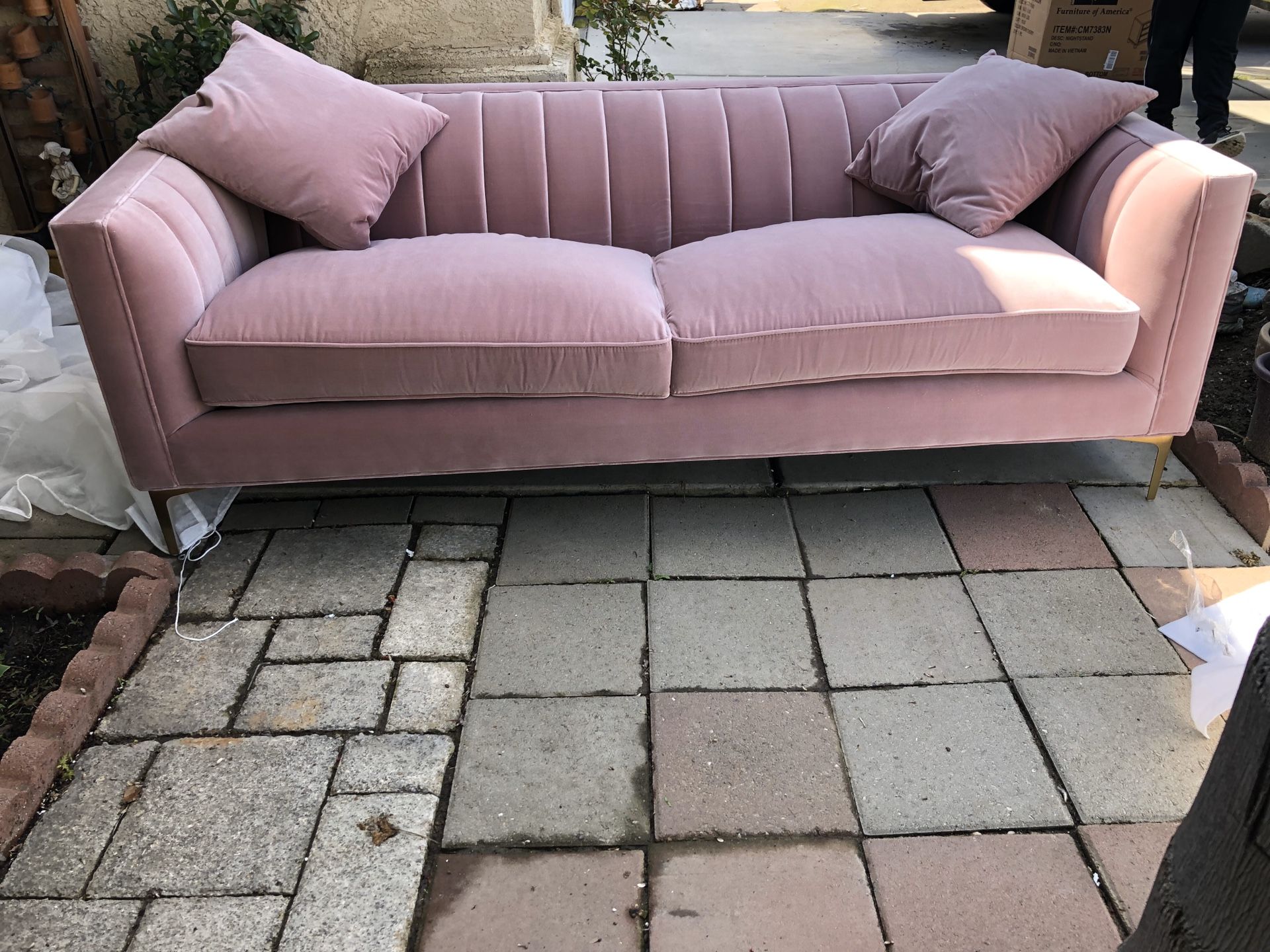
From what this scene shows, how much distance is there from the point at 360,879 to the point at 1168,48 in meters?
4.31

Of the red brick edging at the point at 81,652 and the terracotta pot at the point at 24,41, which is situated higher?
the terracotta pot at the point at 24,41

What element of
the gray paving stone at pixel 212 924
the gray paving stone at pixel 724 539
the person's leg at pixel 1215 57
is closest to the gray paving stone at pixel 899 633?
the gray paving stone at pixel 724 539

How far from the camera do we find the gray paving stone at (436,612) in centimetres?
184

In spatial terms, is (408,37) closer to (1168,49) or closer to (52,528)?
(52,528)

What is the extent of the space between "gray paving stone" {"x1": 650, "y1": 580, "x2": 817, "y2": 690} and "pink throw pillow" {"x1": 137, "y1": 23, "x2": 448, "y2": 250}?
3.58ft

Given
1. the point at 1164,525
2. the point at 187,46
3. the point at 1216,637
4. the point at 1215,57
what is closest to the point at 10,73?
the point at 187,46

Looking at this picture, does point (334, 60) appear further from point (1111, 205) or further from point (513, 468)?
point (1111, 205)

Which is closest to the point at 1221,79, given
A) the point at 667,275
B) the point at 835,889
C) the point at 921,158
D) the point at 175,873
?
the point at 921,158

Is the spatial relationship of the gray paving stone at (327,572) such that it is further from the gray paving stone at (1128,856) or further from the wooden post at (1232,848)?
the wooden post at (1232,848)

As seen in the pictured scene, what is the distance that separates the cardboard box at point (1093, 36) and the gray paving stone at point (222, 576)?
4.26 meters

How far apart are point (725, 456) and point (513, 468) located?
17.6 inches

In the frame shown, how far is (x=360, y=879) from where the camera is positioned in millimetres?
1416

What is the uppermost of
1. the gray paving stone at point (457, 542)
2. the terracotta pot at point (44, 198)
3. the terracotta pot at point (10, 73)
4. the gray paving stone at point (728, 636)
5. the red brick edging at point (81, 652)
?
the terracotta pot at point (10, 73)

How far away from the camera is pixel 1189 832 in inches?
32.1
